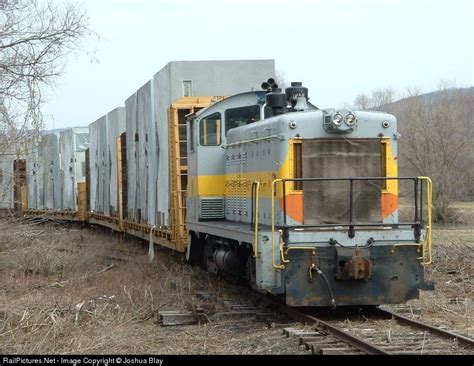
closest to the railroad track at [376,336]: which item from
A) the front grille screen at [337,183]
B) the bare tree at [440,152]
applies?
the front grille screen at [337,183]

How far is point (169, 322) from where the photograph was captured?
351 inches

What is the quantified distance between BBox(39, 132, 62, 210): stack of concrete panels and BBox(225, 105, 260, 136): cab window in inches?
692

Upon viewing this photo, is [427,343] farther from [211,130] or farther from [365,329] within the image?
[211,130]

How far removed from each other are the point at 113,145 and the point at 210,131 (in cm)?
1010

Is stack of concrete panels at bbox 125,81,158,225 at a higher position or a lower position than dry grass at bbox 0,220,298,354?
higher

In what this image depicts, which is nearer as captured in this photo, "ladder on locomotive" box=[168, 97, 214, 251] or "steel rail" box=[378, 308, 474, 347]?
"steel rail" box=[378, 308, 474, 347]

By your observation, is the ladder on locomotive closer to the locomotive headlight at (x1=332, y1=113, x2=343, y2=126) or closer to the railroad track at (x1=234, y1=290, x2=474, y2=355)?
the railroad track at (x1=234, y1=290, x2=474, y2=355)

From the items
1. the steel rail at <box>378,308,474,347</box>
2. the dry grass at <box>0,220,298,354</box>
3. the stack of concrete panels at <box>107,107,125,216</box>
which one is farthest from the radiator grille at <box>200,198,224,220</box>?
the stack of concrete panels at <box>107,107,125,216</box>

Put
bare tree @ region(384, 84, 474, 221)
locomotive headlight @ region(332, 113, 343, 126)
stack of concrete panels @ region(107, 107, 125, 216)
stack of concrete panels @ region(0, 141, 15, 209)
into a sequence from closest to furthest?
locomotive headlight @ region(332, 113, 343, 126) < stack of concrete panels @ region(0, 141, 15, 209) < stack of concrete panels @ region(107, 107, 125, 216) < bare tree @ region(384, 84, 474, 221)

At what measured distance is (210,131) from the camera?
11.8 meters

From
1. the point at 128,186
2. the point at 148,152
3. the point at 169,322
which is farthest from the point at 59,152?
the point at 169,322

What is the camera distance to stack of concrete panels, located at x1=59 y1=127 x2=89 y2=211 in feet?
89.6

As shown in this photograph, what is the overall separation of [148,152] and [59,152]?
43.6ft

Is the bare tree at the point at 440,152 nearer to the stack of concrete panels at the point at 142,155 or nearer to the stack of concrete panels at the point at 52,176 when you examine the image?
the stack of concrete panels at the point at 52,176
